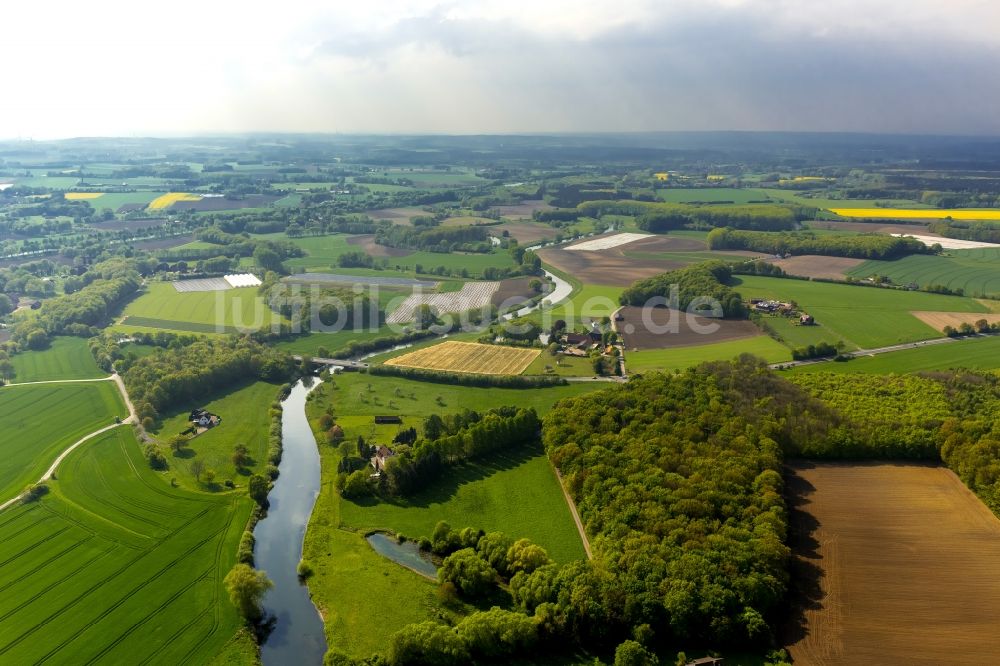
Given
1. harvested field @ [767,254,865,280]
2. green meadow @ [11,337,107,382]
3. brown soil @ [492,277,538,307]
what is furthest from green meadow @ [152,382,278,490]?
harvested field @ [767,254,865,280]

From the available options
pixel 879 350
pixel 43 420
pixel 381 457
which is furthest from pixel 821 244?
pixel 43 420

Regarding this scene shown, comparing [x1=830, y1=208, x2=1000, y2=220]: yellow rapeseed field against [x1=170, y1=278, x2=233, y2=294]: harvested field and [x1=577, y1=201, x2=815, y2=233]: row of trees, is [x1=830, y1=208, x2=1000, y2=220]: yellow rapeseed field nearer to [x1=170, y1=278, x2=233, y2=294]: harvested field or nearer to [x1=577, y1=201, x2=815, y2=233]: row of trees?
[x1=577, y1=201, x2=815, y2=233]: row of trees

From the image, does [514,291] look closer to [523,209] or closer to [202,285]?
[202,285]

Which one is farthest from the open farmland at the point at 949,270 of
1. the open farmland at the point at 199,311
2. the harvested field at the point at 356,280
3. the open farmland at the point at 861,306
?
the open farmland at the point at 199,311

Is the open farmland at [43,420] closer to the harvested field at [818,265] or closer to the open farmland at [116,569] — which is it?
the open farmland at [116,569]

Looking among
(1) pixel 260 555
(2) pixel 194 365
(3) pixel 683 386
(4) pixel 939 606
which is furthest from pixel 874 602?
(2) pixel 194 365

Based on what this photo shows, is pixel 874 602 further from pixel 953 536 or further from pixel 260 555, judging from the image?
pixel 260 555
